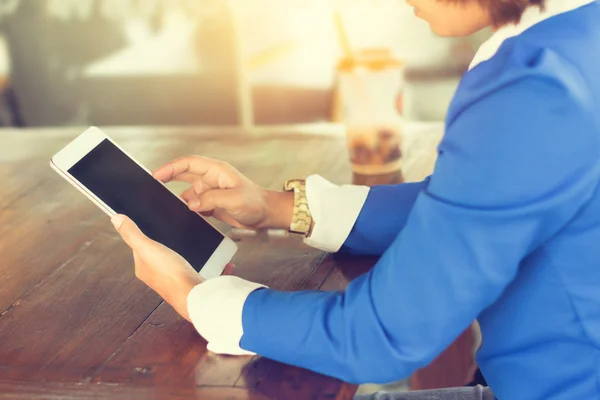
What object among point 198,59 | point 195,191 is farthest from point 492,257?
point 198,59

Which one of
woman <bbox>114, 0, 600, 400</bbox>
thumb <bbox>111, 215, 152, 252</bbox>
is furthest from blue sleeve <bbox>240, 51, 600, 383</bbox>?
thumb <bbox>111, 215, 152, 252</bbox>

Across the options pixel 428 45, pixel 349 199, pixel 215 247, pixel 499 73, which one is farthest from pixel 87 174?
pixel 428 45

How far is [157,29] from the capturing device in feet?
10.1

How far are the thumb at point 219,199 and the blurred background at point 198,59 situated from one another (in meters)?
1.87

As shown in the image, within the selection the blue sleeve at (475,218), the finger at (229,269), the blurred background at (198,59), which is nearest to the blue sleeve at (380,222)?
the finger at (229,269)

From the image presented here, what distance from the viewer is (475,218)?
0.64m

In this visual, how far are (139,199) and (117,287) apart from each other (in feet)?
0.36

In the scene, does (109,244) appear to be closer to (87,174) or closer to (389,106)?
(87,174)

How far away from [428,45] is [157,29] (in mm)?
1068

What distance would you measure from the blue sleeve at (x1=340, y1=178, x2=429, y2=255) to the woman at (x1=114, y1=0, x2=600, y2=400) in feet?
0.69

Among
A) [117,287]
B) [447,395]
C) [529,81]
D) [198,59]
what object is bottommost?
[198,59]

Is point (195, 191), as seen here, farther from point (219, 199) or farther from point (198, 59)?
point (198, 59)

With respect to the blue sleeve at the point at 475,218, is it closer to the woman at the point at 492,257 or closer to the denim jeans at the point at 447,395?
the woman at the point at 492,257

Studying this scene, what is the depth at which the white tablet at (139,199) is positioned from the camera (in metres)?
0.87
